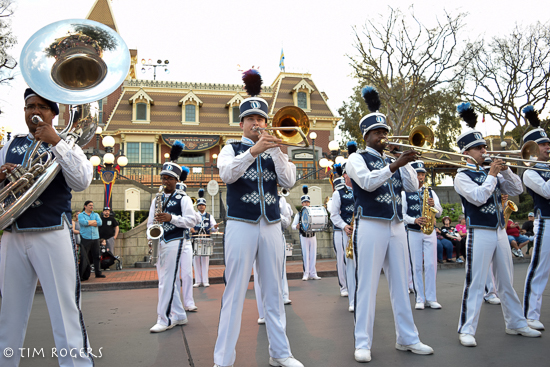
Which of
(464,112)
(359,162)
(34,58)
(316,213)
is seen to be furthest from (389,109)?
(34,58)

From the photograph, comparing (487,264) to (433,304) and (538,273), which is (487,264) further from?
(433,304)

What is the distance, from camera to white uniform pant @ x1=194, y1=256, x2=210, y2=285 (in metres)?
10.7

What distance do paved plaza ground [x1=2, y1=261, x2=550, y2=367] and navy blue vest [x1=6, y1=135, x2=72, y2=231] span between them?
1773mm

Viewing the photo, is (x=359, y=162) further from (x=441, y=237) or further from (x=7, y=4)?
(x=7, y=4)

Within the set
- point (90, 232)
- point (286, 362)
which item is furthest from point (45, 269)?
point (90, 232)

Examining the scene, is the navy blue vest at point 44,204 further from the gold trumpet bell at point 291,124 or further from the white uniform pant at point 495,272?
the white uniform pant at point 495,272

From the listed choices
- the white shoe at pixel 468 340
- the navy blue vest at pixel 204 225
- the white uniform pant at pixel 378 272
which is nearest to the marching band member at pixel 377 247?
the white uniform pant at pixel 378 272

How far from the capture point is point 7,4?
18203mm

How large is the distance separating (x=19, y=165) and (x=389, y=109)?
2294cm

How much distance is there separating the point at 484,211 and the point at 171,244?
4339mm

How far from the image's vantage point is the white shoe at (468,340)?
4.34m

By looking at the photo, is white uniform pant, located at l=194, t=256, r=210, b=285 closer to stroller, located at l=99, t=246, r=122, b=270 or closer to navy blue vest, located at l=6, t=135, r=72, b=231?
stroller, located at l=99, t=246, r=122, b=270

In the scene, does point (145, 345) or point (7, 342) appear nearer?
point (7, 342)

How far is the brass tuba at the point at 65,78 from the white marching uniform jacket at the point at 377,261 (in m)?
2.65
